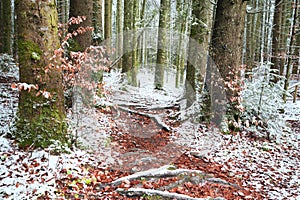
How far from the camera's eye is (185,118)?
23.6 feet

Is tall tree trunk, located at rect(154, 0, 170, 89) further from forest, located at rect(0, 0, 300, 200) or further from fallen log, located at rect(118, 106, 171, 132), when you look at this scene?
fallen log, located at rect(118, 106, 171, 132)

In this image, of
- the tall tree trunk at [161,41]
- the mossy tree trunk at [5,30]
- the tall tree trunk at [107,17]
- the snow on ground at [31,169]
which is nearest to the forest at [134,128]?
the snow on ground at [31,169]

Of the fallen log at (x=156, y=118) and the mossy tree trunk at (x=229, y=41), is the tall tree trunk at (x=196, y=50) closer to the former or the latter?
the fallen log at (x=156, y=118)

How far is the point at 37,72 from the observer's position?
13.4 ft

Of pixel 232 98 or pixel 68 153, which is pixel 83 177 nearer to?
pixel 68 153

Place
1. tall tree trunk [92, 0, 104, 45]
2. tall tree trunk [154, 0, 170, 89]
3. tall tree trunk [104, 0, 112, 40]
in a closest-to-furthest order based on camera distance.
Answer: tall tree trunk [92, 0, 104, 45]
tall tree trunk [154, 0, 170, 89]
tall tree trunk [104, 0, 112, 40]

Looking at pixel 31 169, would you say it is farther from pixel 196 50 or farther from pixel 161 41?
pixel 161 41

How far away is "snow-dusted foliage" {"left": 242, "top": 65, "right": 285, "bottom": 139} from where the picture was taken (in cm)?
669

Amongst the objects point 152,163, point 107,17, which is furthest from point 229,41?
point 107,17

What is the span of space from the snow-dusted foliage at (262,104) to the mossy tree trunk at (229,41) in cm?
73

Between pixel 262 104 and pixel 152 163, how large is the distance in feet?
13.2

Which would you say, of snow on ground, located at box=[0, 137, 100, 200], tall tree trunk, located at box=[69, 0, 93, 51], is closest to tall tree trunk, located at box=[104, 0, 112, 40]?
tall tree trunk, located at box=[69, 0, 93, 51]

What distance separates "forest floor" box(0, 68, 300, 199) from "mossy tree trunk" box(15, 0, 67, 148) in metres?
0.30

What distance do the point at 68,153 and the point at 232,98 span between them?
4.29m
